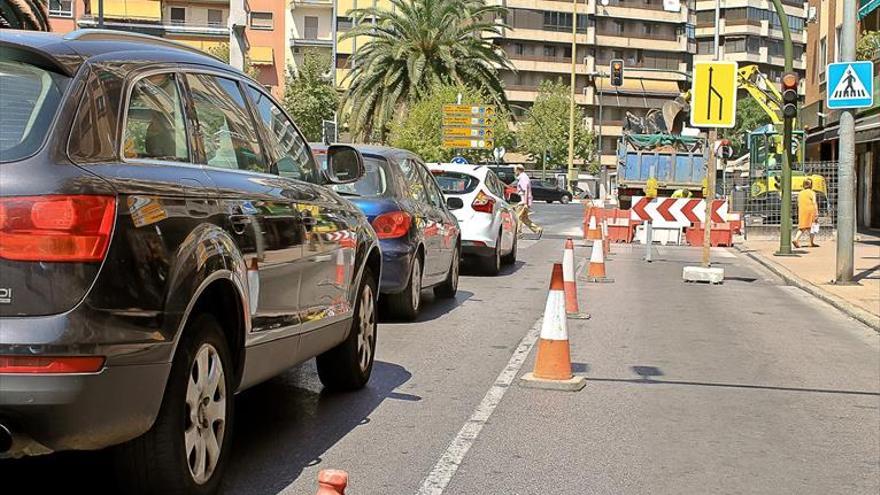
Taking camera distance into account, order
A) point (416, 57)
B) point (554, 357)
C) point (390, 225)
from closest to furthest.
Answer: point (554, 357) → point (390, 225) → point (416, 57)

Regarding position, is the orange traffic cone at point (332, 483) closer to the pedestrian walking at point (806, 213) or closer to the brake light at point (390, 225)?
the brake light at point (390, 225)

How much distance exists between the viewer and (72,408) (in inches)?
148

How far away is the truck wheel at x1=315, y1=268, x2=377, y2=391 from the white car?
323 inches

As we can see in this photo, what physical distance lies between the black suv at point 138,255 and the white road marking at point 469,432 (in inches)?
38.7

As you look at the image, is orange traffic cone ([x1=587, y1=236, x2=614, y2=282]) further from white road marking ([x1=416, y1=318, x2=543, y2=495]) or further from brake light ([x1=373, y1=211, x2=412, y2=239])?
white road marking ([x1=416, y1=318, x2=543, y2=495])

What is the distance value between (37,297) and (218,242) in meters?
1.07

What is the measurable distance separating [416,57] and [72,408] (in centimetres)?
3602

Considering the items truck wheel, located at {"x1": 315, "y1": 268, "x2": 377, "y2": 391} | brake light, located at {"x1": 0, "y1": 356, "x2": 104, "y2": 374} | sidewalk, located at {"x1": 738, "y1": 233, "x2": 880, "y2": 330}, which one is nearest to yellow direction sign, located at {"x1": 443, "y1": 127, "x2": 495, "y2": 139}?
sidewalk, located at {"x1": 738, "y1": 233, "x2": 880, "y2": 330}

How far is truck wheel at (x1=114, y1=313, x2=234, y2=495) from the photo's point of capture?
432 centimetres

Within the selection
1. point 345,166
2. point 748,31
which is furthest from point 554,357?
point 748,31

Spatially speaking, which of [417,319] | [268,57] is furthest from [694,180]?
[268,57]

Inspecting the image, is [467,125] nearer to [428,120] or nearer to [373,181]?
[428,120]

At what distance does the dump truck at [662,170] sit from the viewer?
34.3m

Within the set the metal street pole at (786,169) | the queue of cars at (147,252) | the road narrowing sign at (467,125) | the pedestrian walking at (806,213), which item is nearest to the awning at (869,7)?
the pedestrian walking at (806,213)
